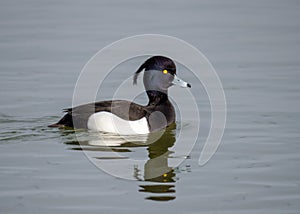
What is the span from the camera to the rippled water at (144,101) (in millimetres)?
6441

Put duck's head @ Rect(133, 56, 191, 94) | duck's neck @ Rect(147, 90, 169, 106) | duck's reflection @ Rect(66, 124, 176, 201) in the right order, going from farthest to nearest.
Answer: duck's neck @ Rect(147, 90, 169, 106) < duck's head @ Rect(133, 56, 191, 94) < duck's reflection @ Rect(66, 124, 176, 201)

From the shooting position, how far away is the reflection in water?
677 centimetres

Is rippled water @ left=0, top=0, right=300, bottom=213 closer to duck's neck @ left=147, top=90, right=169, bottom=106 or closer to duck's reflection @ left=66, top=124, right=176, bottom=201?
duck's reflection @ left=66, top=124, right=176, bottom=201

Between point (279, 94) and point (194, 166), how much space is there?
3343mm

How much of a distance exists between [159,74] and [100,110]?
3.85ft

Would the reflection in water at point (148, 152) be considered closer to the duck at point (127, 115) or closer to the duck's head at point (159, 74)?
the duck at point (127, 115)

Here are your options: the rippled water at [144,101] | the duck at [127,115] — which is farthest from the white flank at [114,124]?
the rippled water at [144,101]

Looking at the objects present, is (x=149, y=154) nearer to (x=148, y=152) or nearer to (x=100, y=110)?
(x=148, y=152)

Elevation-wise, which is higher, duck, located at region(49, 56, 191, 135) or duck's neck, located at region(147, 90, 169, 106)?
duck's neck, located at region(147, 90, 169, 106)

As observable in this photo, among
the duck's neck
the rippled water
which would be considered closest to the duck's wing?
the rippled water

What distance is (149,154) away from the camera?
26.3 feet

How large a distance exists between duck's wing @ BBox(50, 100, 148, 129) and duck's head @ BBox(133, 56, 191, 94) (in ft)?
2.23

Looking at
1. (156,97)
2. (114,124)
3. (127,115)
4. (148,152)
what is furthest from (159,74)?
(148,152)

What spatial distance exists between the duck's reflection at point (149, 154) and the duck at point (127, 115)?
116 millimetres
